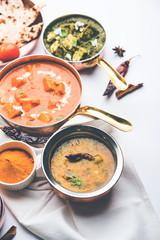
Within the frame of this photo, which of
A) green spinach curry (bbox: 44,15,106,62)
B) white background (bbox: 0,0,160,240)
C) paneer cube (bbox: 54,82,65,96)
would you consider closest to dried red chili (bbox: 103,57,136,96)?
white background (bbox: 0,0,160,240)

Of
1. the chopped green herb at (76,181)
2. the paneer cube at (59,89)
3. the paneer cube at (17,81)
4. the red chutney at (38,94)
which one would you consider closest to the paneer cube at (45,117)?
the red chutney at (38,94)

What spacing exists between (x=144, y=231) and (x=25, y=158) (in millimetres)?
820

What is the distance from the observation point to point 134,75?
2.53m

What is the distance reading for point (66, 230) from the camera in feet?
5.86

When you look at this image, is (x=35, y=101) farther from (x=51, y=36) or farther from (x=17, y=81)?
(x=51, y=36)

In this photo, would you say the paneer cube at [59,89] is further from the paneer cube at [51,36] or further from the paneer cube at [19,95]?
the paneer cube at [51,36]

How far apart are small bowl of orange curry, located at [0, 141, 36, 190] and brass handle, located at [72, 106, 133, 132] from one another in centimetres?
41

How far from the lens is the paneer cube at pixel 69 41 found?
2.50 m

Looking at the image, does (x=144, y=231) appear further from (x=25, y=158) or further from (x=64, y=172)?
(x=25, y=158)

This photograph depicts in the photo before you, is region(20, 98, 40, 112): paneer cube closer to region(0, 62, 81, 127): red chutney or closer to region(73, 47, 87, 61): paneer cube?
region(0, 62, 81, 127): red chutney

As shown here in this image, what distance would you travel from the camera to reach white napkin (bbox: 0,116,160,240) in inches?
70.5

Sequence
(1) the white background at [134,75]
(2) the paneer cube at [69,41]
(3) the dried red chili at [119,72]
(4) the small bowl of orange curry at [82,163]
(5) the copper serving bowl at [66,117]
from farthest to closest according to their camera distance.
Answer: (2) the paneer cube at [69,41] → (3) the dried red chili at [119,72] → (1) the white background at [134,75] → (5) the copper serving bowl at [66,117] → (4) the small bowl of orange curry at [82,163]

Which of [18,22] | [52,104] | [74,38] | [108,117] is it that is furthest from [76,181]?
[18,22]

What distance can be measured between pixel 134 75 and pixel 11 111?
3.36 feet
